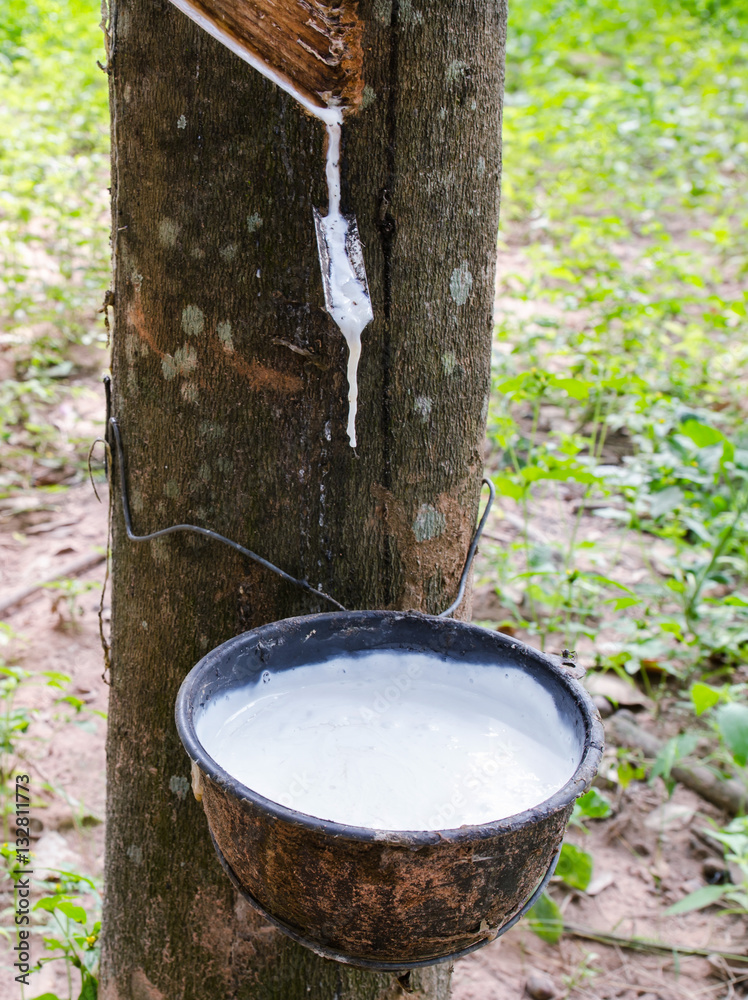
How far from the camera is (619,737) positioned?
2611 mm

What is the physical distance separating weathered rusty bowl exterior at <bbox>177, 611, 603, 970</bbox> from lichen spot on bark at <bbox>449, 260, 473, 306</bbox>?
2.17 feet

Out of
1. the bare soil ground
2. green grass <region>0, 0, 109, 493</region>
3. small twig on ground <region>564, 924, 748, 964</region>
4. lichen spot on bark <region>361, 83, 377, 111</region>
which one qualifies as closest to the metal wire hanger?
lichen spot on bark <region>361, 83, 377, 111</region>

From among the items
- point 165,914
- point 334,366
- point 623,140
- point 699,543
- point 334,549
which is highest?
point 623,140

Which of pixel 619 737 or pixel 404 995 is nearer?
pixel 404 995

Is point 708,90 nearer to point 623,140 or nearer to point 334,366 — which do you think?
point 623,140

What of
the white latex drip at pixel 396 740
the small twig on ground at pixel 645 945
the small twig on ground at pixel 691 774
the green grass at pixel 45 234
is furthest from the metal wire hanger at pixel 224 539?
the green grass at pixel 45 234

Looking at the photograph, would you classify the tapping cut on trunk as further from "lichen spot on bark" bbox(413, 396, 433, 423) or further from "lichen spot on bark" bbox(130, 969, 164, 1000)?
"lichen spot on bark" bbox(130, 969, 164, 1000)

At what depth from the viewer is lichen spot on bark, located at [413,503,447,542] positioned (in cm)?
141

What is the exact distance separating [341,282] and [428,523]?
0.44 meters

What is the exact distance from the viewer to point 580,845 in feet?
7.63

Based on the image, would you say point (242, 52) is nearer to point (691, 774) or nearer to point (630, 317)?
point (691, 774)

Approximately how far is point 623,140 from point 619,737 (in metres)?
5.25

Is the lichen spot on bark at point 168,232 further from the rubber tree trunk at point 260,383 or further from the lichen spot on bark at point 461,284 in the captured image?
the lichen spot on bark at point 461,284

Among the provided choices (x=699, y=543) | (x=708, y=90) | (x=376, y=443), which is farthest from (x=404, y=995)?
(x=708, y=90)
